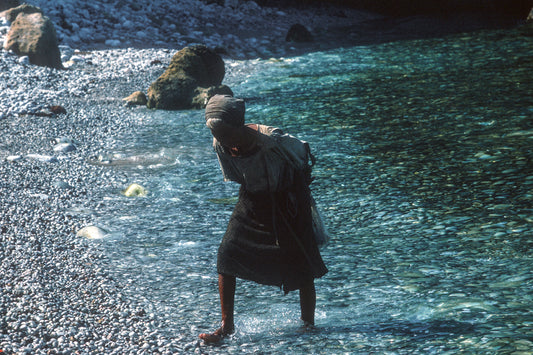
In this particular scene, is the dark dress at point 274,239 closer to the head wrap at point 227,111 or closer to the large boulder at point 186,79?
the head wrap at point 227,111

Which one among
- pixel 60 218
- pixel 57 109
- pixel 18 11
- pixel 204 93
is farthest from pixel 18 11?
pixel 60 218

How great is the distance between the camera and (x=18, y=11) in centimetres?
1702

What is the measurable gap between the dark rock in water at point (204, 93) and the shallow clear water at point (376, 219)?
297mm

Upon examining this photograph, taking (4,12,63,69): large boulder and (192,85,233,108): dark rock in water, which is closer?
(192,85,233,108): dark rock in water

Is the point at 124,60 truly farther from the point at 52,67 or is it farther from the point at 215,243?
the point at 215,243

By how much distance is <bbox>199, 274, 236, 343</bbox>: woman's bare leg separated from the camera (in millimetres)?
4199

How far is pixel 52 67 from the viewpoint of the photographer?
15273 mm

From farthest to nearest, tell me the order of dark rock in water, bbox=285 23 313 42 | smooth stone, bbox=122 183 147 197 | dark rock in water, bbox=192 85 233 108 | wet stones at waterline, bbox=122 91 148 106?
1. dark rock in water, bbox=285 23 313 42
2. wet stones at waterline, bbox=122 91 148 106
3. dark rock in water, bbox=192 85 233 108
4. smooth stone, bbox=122 183 147 197

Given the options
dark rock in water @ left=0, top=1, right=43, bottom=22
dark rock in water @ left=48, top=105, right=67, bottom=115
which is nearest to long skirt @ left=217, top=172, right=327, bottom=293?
dark rock in water @ left=48, top=105, right=67, bottom=115

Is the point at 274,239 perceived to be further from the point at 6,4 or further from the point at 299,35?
the point at 299,35

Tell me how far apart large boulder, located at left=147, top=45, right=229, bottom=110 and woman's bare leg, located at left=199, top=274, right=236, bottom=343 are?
906 cm

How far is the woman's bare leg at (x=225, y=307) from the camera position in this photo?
13.8 feet

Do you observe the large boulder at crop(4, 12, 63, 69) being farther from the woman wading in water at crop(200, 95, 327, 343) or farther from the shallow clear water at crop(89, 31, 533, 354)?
the woman wading in water at crop(200, 95, 327, 343)

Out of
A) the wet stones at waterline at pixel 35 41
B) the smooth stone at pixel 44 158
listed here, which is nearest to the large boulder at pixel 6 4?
A: the wet stones at waterline at pixel 35 41
